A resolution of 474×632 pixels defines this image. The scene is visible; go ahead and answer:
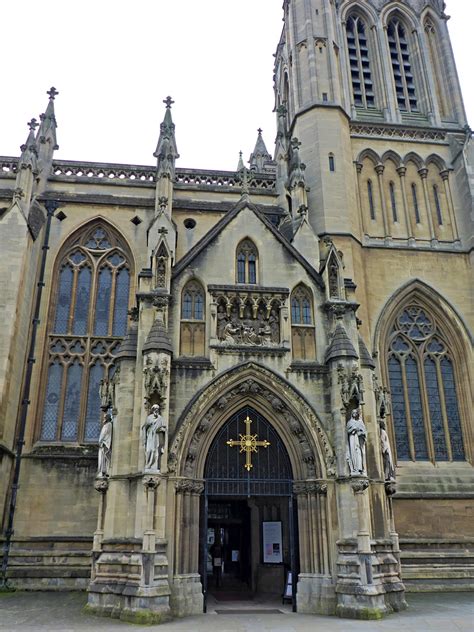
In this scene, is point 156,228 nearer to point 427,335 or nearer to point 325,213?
point 325,213

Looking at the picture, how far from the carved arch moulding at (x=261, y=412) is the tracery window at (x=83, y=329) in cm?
610

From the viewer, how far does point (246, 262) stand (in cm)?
1653

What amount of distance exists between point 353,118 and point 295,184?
638 centimetres

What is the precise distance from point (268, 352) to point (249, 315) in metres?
1.33

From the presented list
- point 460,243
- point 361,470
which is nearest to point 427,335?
point 460,243

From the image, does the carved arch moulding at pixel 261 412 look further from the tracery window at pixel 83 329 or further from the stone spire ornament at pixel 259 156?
the stone spire ornament at pixel 259 156

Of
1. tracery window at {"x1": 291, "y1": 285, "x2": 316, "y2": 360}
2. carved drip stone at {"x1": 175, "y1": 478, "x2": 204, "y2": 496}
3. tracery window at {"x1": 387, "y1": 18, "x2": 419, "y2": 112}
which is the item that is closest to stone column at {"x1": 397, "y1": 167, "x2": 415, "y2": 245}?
tracery window at {"x1": 387, "y1": 18, "x2": 419, "y2": 112}

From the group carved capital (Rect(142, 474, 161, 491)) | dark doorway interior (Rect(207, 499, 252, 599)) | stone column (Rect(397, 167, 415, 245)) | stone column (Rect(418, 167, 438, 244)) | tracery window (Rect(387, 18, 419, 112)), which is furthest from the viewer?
tracery window (Rect(387, 18, 419, 112))

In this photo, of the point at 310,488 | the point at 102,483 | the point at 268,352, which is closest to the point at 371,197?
the point at 268,352

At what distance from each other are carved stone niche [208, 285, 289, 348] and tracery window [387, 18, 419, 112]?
50.1ft

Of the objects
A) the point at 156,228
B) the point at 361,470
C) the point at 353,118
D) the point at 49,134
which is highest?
the point at 353,118

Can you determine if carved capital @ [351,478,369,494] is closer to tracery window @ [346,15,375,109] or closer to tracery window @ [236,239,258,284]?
tracery window @ [236,239,258,284]

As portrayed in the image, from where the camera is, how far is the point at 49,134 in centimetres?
2273

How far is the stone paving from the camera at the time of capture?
35.3 feet
